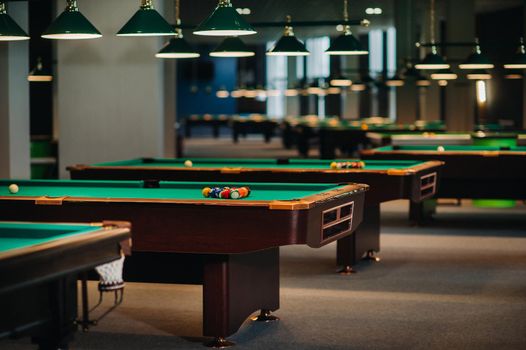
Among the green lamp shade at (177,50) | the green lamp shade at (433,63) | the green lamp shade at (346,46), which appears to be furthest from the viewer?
the green lamp shade at (433,63)

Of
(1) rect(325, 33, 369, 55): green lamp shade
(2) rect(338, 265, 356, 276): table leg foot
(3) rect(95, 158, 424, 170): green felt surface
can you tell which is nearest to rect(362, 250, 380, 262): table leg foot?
(2) rect(338, 265, 356, 276): table leg foot

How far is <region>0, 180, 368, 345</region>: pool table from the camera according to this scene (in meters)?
4.75

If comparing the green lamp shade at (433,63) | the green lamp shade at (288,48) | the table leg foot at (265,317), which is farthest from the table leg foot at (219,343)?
the green lamp shade at (433,63)

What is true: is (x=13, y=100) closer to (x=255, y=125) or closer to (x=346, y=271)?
(x=346, y=271)

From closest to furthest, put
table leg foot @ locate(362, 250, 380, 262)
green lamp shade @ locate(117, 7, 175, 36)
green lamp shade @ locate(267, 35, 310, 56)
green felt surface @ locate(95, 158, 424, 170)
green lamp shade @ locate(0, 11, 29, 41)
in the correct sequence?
1. green lamp shade @ locate(117, 7, 175, 36)
2. green lamp shade @ locate(0, 11, 29, 41)
3. green lamp shade @ locate(267, 35, 310, 56)
4. table leg foot @ locate(362, 250, 380, 262)
5. green felt surface @ locate(95, 158, 424, 170)

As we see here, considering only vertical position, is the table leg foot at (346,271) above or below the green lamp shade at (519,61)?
below

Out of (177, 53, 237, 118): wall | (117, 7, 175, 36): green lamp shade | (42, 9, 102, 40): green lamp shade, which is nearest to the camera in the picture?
(42, 9, 102, 40): green lamp shade

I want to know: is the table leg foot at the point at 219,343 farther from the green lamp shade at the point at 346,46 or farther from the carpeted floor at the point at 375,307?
the green lamp shade at the point at 346,46

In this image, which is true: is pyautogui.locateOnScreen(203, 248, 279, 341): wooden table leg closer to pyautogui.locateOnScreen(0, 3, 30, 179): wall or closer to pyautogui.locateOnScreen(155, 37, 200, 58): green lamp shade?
pyautogui.locateOnScreen(155, 37, 200, 58): green lamp shade

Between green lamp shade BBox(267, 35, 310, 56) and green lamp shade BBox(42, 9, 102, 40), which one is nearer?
green lamp shade BBox(42, 9, 102, 40)

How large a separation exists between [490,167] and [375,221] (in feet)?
8.12

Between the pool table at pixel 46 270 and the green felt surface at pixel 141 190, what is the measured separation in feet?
4.33

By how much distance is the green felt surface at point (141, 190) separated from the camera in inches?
208

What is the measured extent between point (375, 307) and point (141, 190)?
1533 millimetres
